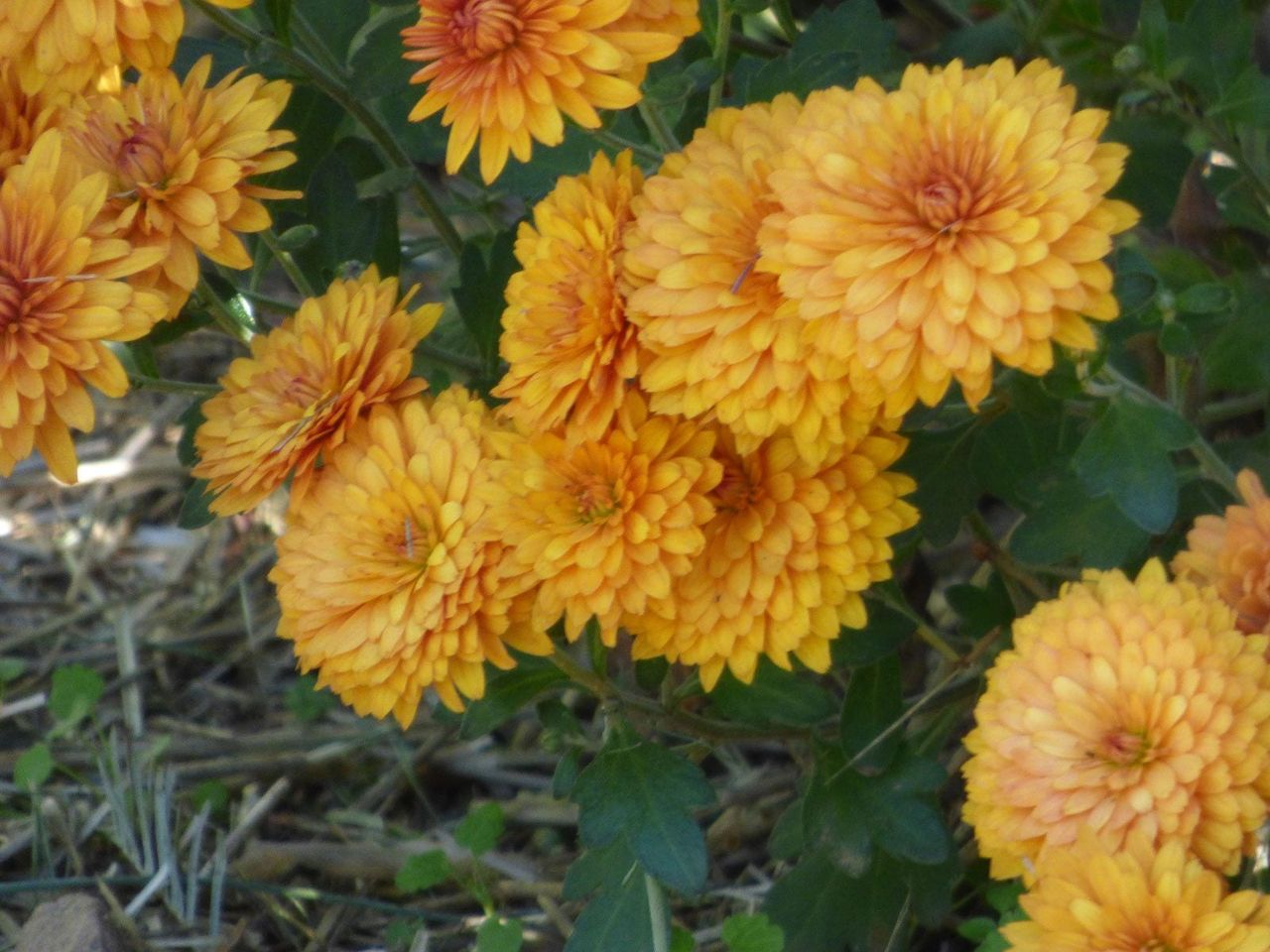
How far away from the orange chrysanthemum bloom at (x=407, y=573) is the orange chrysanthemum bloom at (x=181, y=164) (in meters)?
0.21

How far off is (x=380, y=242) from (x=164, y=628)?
1243 mm

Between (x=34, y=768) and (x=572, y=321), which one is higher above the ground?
(x=572, y=321)

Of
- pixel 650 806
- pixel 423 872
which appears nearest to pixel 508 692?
pixel 650 806

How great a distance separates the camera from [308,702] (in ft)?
7.97

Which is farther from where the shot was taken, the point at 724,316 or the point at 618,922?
the point at 618,922

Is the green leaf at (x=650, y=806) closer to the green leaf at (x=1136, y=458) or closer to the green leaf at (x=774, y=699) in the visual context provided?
the green leaf at (x=774, y=699)

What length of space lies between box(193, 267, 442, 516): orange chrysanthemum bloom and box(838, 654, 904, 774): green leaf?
562 millimetres

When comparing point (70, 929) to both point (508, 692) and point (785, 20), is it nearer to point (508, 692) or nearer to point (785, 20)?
point (508, 692)

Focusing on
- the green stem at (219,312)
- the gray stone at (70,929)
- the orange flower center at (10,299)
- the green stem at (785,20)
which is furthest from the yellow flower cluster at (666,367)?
the gray stone at (70,929)

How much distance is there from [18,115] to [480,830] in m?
0.94

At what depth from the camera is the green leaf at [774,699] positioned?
1.54 metres

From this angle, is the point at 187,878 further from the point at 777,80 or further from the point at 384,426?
the point at 777,80

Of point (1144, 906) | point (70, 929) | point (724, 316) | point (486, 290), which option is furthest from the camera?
point (70, 929)

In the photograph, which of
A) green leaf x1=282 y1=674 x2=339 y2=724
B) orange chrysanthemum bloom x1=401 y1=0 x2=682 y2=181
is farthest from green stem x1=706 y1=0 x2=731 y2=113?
green leaf x1=282 y1=674 x2=339 y2=724
